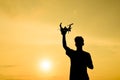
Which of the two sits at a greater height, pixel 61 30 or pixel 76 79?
pixel 61 30

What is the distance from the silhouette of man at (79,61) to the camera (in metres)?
21.8

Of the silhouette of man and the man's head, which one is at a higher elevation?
the man's head

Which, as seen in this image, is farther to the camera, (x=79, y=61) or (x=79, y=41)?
(x=79, y=41)

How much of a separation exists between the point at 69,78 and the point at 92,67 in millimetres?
878

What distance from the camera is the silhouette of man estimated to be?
A: 71.7ft

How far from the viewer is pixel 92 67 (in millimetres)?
21953

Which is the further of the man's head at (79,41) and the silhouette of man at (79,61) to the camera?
the man's head at (79,41)

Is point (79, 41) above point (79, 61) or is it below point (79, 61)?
above

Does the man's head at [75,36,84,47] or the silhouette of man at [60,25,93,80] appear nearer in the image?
the silhouette of man at [60,25,93,80]

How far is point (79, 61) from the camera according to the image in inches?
866

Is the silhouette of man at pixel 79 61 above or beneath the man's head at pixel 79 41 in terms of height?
beneath

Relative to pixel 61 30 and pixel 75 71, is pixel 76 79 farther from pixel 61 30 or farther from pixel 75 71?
pixel 61 30

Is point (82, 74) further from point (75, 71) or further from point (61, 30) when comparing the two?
point (61, 30)

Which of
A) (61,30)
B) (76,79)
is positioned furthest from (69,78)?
(61,30)
